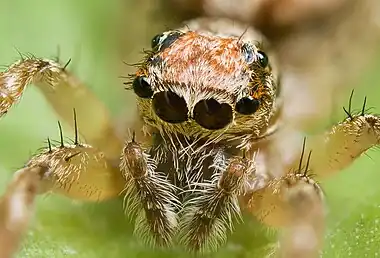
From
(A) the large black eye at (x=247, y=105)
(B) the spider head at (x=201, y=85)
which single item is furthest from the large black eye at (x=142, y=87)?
(A) the large black eye at (x=247, y=105)

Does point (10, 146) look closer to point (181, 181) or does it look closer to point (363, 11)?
point (181, 181)

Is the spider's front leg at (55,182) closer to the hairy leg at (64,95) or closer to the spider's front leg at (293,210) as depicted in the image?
the hairy leg at (64,95)

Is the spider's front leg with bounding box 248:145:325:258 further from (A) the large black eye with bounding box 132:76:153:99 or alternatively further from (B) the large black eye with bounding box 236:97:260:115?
(A) the large black eye with bounding box 132:76:153:99

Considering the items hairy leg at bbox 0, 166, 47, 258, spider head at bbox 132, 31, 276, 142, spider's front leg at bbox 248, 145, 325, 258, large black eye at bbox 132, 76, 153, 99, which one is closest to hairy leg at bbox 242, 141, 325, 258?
spider's front leg at bbox 248, 145, 325, 258

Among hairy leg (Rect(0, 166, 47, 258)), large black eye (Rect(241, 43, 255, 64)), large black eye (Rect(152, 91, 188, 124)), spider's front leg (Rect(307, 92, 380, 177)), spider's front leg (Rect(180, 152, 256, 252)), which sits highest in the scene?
large black eye (Rect(241, 43, 255, 64))

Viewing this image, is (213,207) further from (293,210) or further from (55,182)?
(55,182)

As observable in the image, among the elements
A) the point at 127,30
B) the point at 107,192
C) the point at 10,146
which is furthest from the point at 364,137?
the point at 127,30
